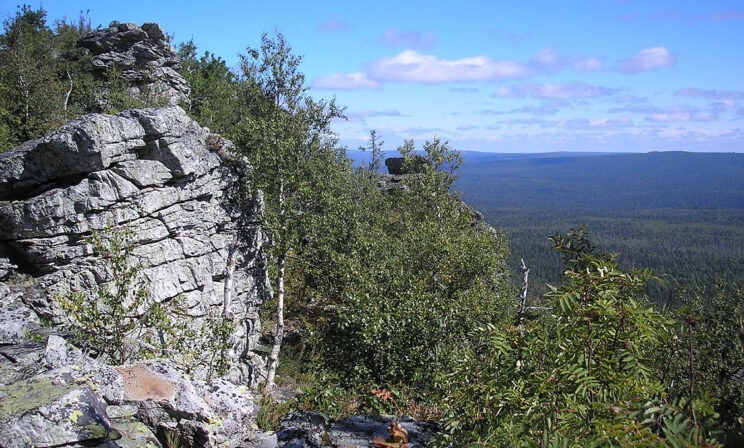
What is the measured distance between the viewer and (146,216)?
1861 centimetres

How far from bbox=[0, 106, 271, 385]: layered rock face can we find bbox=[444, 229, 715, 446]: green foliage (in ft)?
44.2

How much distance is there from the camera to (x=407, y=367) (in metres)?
15.5

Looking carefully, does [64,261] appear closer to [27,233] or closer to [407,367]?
[27,233]

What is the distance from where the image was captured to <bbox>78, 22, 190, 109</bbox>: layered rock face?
36.0m

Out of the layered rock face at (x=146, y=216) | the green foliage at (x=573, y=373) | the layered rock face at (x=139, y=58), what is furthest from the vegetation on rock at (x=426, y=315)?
the layered rock face at (x=139, y=58)

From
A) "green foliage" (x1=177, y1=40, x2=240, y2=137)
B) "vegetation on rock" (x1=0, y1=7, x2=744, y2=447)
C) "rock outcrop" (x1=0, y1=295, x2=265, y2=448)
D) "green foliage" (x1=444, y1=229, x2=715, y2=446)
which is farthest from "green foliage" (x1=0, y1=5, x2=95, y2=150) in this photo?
"green foliage" (x1=444, y1=229, x2=715, y2=446)

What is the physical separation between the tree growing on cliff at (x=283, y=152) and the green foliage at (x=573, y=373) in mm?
19031

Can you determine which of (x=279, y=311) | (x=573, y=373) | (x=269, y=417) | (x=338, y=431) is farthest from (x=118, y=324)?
(x=573, y=373)

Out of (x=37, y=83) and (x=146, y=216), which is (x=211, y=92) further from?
(x=146, y=216)

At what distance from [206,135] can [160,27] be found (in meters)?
21.0

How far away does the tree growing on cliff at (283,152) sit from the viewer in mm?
23766

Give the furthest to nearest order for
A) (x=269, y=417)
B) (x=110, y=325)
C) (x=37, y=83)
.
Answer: (x=37, y=83), (x=110, y=325), (x=269, y=417)

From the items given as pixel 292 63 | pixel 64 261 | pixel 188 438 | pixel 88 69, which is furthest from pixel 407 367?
pixel 88 69

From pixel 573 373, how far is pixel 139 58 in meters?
40.1
